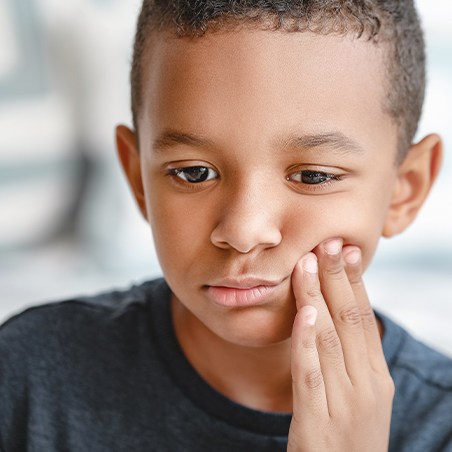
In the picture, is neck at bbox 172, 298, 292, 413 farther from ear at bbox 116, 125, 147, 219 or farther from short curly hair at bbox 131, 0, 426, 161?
short curly hair at bbox 131, 0, 426, 161

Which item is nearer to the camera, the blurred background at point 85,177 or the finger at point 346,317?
the finger at point 346,317

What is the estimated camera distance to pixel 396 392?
118 centimetres

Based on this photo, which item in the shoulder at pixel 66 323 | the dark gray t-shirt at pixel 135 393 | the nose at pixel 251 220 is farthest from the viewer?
the shoulder at pixel 66 323

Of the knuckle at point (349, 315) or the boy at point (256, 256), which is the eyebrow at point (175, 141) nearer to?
the boy at point (256, 256)

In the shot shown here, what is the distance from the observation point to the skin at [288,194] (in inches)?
37.8

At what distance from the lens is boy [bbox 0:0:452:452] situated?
3.17ft

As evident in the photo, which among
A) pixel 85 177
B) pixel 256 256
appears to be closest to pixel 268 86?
pixel 256 256

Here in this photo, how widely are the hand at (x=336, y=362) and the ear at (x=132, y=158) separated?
30 centimetres

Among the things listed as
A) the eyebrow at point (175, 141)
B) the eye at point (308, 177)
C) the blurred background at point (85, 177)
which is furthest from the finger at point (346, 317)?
the blurred background at point (85, 177)

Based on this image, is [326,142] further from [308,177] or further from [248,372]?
[248,372]

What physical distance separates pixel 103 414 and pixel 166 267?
0.83 feet

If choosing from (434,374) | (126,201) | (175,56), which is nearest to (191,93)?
(175,56)

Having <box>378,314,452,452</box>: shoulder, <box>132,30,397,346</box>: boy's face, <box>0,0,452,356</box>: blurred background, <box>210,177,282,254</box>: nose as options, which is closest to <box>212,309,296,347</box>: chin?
<box>132,30,397,346</box>: boy's face

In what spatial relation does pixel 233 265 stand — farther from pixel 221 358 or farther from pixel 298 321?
pixel 221 358
